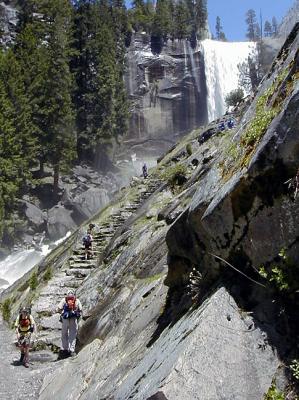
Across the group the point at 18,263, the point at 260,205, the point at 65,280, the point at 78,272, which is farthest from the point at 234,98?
the point at 260,205

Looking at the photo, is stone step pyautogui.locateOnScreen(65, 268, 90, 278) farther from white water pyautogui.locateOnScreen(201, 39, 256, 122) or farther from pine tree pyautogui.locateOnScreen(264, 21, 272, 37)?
pine tree pyautogui.locateOnScreen(264, 21, 272, 37)

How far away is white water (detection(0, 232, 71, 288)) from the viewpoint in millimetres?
33250

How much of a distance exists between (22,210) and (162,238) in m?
31.2

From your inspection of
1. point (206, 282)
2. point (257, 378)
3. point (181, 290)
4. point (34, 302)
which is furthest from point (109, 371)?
point (34, 302)

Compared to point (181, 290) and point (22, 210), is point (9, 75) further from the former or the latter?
point (181, 290)

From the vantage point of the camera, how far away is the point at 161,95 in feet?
227

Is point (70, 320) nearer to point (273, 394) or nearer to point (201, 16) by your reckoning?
point (273, 394)

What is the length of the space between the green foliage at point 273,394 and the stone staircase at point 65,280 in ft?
31.7

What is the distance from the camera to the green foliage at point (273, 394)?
4.33 metres

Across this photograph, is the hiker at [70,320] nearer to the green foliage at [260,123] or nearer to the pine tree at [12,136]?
the green foliage at [260,123]

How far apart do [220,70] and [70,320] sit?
66.8 m

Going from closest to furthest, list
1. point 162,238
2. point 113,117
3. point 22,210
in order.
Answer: point 162,238
point 22,210
point 113,117

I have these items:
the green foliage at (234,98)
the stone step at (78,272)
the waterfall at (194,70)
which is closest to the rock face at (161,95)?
the waterfall at (194,70)

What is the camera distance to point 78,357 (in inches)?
387
